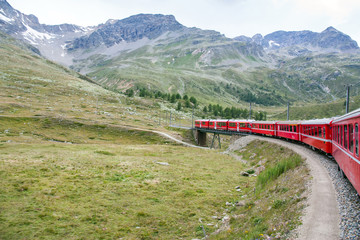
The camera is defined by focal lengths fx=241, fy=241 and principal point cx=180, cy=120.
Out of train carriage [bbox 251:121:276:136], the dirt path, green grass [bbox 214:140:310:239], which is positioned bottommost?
green grass [bbox 214:140:310:239]

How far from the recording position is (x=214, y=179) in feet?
85.5

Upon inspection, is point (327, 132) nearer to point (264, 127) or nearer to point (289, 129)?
point (289, 129)

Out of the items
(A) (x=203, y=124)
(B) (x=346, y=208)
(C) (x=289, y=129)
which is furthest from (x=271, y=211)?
(A) (x=203, y=124)

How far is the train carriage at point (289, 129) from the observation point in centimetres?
3800

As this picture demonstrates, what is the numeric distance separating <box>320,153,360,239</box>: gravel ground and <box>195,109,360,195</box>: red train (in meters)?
0.79

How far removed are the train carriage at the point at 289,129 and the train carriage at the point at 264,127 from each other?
6.77 feet

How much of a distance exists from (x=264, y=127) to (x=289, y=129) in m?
12.6

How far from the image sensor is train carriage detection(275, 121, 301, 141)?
3800 cm

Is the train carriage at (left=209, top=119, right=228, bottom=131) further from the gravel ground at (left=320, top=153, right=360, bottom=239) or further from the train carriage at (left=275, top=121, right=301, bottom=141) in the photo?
the gravel ground at (left=320, top=153, right=360, bottom=239)

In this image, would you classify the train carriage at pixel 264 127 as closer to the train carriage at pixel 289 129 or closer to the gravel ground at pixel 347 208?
the train carriage at pixel 289 129

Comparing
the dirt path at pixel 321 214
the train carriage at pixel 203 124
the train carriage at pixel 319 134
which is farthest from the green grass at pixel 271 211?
the train carriage at pixel 203 124

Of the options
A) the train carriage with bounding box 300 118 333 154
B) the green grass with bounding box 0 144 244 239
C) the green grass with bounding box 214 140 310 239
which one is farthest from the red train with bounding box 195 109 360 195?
the green grass with bounding box 0 144 244 239

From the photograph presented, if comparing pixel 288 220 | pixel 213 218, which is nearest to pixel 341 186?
pixel 288 220

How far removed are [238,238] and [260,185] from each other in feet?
33.3
